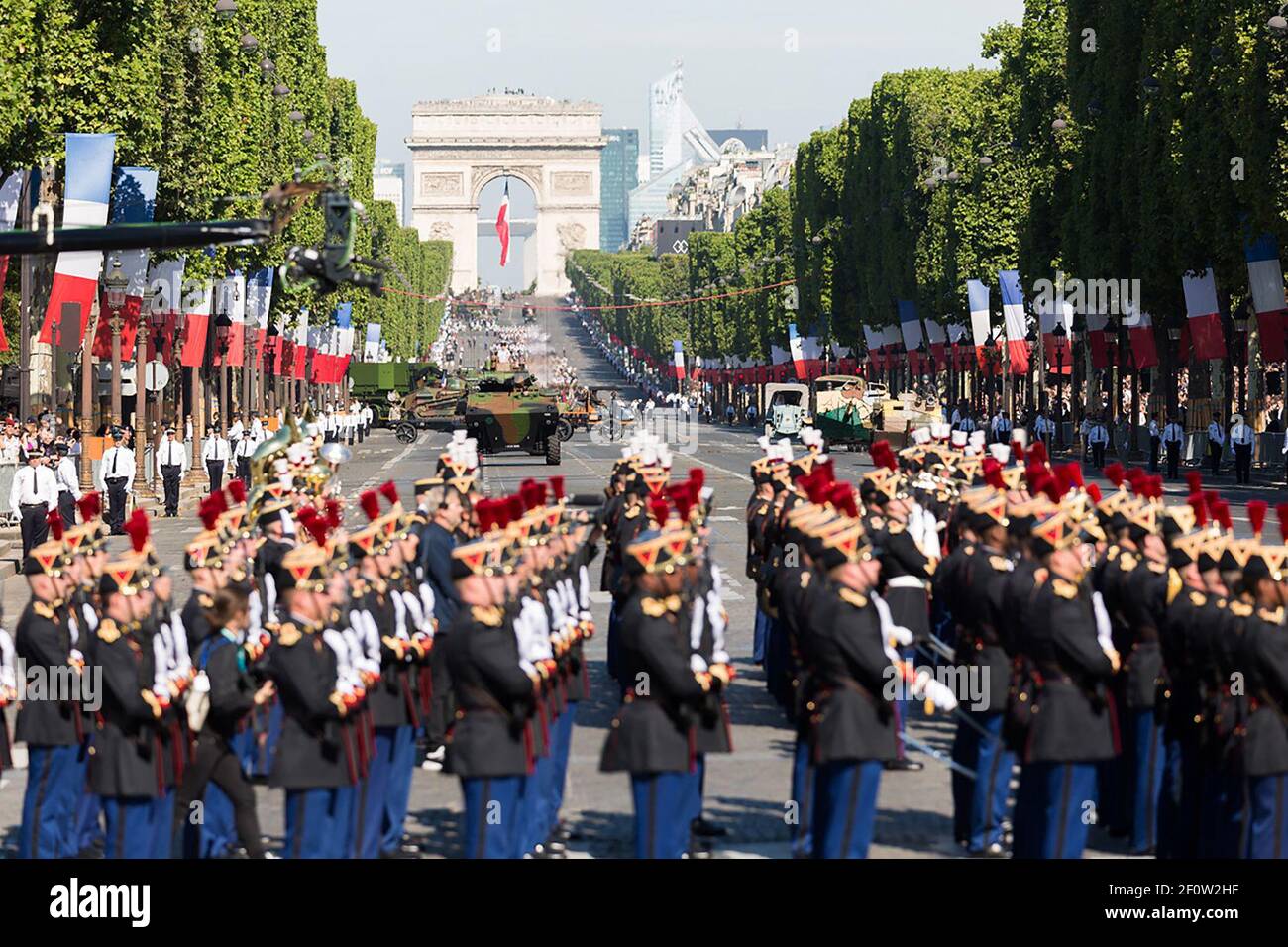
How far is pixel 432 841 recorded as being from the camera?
46.3ft

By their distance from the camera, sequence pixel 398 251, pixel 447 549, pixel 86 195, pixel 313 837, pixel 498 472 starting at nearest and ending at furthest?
pixel 313 837 < pixel 447 549 < pixel 86 195 < pixel 498 472 < pixel 398 251

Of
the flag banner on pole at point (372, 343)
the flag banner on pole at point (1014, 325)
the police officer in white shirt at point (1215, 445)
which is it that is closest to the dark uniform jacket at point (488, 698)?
the police officer in white shirt at point (1215, 445)

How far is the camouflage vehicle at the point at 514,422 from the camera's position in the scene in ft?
207

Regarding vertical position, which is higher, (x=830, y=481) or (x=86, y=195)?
(x=86, y=195)

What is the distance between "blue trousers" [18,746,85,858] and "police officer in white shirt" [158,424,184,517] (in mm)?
30258

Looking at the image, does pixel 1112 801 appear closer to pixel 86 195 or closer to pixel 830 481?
pixel 830 481

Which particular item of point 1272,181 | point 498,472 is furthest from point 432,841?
point 498,472

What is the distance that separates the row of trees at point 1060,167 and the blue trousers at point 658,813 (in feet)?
122

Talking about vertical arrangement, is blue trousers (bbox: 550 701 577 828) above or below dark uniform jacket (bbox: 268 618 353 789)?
below

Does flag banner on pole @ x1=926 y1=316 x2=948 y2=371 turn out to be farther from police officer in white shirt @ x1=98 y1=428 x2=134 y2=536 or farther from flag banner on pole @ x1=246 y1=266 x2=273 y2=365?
police officer in white shirt @ x1=98 y1=428 x2=134 y2=536

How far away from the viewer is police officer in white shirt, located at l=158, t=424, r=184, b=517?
142 ft

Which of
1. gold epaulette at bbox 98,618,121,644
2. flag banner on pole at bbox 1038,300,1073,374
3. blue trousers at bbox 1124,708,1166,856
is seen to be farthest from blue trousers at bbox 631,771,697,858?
flag banner on pole at bbox 1038,300,1073,374

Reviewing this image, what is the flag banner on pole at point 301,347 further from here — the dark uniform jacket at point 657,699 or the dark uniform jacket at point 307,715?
the dark uniform jacket at point 657,699

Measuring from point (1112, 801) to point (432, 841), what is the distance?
3991 millimetres
